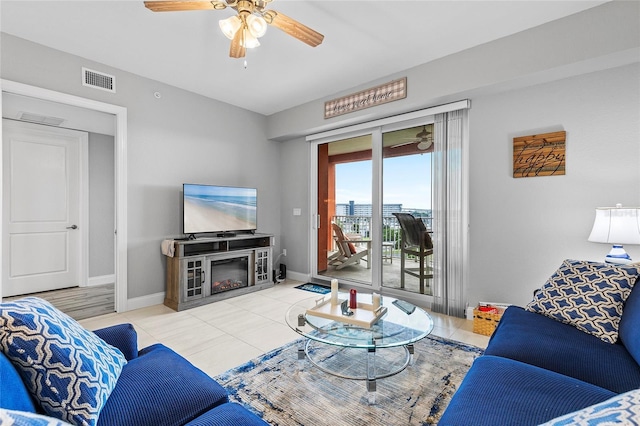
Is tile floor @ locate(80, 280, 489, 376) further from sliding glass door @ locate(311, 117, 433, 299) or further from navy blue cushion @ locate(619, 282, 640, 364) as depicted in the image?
navy blue cushion @ locate(619, 282, 640, 364)

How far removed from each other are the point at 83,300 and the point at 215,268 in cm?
176

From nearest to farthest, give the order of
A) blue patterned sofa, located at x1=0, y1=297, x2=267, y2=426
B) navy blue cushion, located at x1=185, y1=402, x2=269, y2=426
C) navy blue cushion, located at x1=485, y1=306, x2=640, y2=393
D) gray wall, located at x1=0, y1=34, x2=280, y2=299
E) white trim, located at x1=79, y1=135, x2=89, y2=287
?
blue patterned sofa, located at x1=0, y1=297, x2=267, y2=426 → navy blue cushion, located at x1=185, y1=402, x2=269, y2=426 → navy blue cushion, located at x1=485, y1=306, x2=640, y2=393 → gray wall, located at x1=0, y1=34, x2=280, y2=299 → white trim, located at x1=79, y1=135, x2=89, y2=287

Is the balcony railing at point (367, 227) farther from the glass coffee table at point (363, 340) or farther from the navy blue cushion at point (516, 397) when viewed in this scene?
the navy blue cushion at point (516, 397)

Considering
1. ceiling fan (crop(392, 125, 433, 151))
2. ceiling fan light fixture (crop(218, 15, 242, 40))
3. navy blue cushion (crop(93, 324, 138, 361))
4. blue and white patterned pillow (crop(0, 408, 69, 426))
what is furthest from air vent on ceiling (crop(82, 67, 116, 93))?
blue and white patterned pillow (crop(0, 408, 69, 426))

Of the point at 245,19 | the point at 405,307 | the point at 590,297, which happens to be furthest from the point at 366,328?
the point at 245,19

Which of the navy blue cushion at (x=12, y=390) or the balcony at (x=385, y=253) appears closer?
the navy blue cushion at (x=12, y=390)

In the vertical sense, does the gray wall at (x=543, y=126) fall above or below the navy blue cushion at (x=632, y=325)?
above

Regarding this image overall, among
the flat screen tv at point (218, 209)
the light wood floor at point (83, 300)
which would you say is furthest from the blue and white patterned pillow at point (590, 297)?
the light wood floor at point (83, 300)

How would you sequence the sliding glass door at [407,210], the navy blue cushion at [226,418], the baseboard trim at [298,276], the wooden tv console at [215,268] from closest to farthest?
the navy blue cushion at [226,418] < the wooden tv console at [215,268] < the sliding glass door at [407,210] < the baseboard trim at [298,276]

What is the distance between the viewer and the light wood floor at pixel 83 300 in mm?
3414

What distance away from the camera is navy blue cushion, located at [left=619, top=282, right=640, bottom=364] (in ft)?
4.69

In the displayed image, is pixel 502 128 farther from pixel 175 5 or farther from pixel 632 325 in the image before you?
pixel 175 5

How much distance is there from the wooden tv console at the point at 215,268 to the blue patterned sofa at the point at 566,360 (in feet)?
10.1

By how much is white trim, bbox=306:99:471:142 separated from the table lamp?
1586mm
